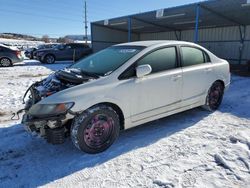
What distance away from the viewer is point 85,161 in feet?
10.3

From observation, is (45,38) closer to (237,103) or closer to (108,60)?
(237,103)

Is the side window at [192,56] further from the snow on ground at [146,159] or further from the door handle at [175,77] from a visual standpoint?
the snow on ground at [146,159]

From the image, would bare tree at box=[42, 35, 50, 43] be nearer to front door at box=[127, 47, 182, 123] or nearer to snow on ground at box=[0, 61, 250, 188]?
snow on ground at box=[0, 61, 250, 188]

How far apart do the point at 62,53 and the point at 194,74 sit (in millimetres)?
15338

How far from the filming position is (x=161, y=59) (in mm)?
3986

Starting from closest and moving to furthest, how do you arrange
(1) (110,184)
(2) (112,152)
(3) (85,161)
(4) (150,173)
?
1. (1) (110,184)
2. (4) (150,173)
3. (3) (85,161)
4. (2) (112,152)

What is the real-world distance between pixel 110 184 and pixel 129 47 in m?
2.46

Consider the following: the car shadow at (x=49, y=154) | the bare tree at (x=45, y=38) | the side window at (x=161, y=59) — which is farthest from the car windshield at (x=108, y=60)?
the bare tree at (x=45, y=38)

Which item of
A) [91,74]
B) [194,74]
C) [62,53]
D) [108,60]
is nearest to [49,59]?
[62,53]

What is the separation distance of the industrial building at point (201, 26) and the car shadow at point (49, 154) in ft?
30.3

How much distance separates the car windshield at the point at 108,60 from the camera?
364 cm

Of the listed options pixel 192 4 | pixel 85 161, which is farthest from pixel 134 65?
pixel 192 4

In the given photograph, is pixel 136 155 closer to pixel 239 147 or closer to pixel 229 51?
pixel 239 147

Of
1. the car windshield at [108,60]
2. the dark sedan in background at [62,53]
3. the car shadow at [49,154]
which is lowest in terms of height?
the car shadow at [49,154]
